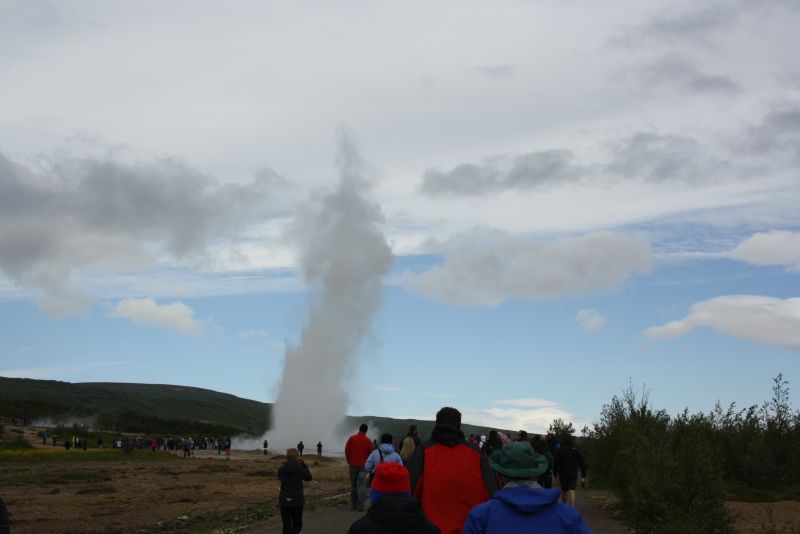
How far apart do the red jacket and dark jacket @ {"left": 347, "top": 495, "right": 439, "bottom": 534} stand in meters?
14.5

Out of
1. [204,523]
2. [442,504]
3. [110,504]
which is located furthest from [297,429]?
[442,504]

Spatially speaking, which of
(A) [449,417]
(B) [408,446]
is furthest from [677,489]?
(A) [449,417]

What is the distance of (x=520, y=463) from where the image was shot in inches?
224

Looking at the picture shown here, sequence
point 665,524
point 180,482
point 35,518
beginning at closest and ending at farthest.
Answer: point 665,524 → point 35,518 → point 180,482

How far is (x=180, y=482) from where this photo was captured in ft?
142

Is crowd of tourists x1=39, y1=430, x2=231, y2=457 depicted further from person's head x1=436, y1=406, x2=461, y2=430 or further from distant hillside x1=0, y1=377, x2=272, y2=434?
person's head x1=436, y1=406, x2=461, y2=430

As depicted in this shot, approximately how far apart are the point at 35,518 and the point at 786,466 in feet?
89.3

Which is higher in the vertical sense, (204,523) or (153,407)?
(153,407)

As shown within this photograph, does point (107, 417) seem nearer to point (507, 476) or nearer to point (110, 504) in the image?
point (110, 504)

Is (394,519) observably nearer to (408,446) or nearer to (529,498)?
(529,498)

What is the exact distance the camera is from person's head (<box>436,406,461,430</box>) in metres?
8.27

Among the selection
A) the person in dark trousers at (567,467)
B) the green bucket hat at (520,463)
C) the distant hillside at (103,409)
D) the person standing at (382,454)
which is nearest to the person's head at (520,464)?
the green bucket hat at (520,463)

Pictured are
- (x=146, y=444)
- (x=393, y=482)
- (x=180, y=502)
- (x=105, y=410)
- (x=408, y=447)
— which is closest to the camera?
(x=393, y=482)

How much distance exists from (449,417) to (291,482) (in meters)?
7.68
